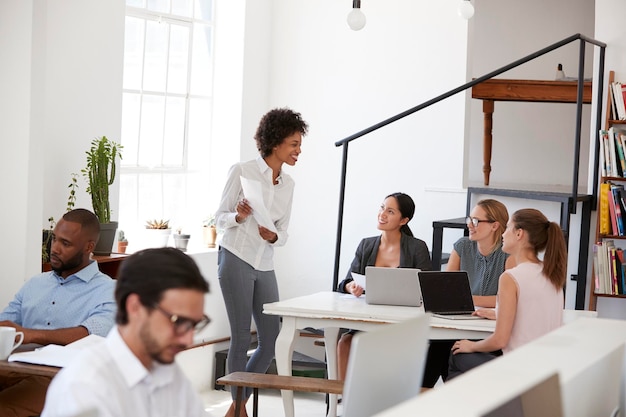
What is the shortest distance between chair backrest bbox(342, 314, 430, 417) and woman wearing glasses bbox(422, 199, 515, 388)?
2.84 m

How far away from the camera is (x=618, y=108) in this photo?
611 cm

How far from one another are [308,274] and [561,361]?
547cm

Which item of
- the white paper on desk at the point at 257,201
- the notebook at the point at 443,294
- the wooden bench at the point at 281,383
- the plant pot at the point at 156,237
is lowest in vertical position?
the wooden bench at the point at 281,383

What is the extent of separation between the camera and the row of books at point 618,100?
6.10 m

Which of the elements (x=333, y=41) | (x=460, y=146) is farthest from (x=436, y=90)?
(x=333, y=41)

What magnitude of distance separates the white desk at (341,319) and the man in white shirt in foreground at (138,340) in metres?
2.52

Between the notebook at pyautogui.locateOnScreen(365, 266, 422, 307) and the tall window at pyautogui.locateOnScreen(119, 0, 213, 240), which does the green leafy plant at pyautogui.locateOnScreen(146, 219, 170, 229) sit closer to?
the tall window at pyautogui.locateOnScreen(119, 0, 213, 240)

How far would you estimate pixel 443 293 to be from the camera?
4.62m

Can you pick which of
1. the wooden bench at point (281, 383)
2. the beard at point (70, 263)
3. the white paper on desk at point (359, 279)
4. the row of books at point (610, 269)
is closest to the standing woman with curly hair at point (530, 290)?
the wooden bench at point (281, 383)

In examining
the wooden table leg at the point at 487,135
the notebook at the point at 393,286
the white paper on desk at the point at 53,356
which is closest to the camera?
the white paper on desk at the point at 53,356

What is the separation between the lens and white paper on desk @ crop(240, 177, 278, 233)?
5.00m

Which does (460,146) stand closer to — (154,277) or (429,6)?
(429,6)

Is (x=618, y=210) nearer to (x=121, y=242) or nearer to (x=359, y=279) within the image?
(x=359, y=279)

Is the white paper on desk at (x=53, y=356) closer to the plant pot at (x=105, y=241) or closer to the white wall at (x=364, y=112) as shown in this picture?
the plant pot at (x=105, y=241)
